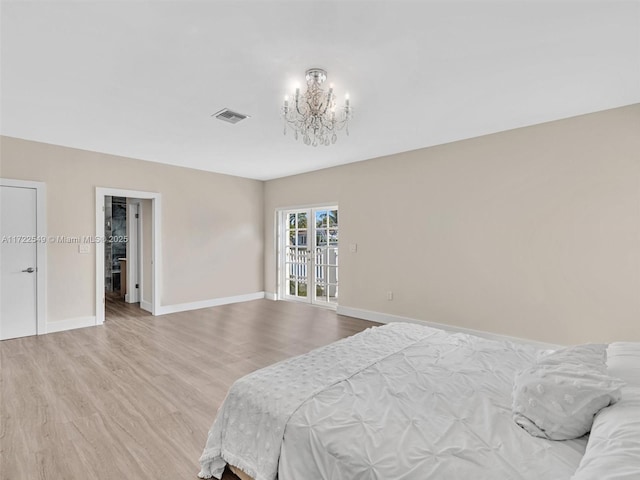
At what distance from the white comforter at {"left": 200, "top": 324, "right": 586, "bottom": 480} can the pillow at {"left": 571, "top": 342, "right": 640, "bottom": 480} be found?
126mm

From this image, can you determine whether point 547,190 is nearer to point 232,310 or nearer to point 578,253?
point 578,253

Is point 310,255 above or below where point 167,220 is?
below

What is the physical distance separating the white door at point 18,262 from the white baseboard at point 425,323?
4501 mm

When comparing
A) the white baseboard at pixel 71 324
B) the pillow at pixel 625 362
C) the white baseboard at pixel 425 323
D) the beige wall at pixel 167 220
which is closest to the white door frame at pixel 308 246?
the beige wall at pixel 167 220

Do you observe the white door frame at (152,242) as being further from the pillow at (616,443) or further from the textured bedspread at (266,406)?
the pillow at (616,443)

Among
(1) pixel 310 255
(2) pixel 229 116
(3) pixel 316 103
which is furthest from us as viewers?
(1) pixel 310 255

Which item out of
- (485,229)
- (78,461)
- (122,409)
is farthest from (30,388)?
(485,229)

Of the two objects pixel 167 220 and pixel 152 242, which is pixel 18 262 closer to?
pixel 152 242

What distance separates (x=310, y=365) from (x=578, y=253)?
3285 mm

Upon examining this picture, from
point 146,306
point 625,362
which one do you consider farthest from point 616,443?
point 146,306

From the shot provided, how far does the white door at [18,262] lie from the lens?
406cm

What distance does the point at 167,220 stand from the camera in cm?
558

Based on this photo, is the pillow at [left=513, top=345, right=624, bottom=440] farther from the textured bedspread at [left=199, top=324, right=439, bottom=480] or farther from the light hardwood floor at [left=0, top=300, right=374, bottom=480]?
the light hardwood floor at [left=0, top=300, right=374, bottom=480]

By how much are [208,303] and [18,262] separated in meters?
2.83
